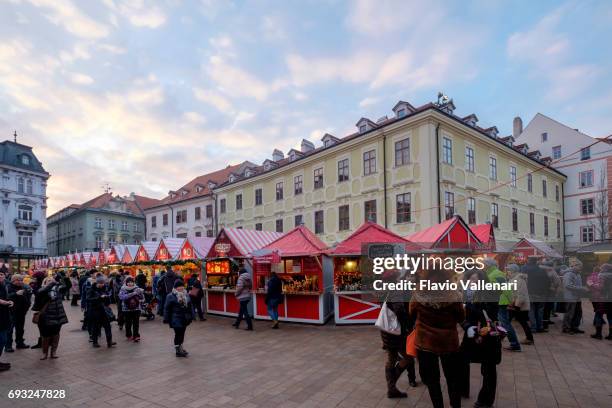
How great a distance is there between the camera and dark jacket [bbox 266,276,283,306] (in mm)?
11195

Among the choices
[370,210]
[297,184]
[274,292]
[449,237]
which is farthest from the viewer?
[297,184]

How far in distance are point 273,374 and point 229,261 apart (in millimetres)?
9436

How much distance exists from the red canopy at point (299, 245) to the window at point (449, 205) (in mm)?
10101

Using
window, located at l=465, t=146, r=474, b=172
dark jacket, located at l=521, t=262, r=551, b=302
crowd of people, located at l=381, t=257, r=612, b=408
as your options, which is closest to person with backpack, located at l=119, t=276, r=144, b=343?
crowd of people, located at l=381, t=257, r=612, b=408

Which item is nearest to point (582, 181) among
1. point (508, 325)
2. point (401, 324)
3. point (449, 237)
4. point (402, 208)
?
point (402, 208)

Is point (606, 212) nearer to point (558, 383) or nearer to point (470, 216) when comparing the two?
point (470, 216)

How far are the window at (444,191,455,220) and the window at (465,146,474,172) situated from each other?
2.66 metres

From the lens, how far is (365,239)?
11398 mm

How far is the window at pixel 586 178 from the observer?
31.3 meters

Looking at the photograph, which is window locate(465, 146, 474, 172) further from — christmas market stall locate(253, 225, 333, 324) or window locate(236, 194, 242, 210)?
window locate(236, 194, 242, 210)

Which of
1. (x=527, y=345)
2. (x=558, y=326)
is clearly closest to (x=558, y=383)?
(x=527, y=345)

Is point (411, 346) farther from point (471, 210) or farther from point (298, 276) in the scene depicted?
point (471, 210)

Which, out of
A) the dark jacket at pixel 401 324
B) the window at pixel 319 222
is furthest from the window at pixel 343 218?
the dark jacket at pixel 401 324

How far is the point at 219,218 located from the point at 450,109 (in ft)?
73.9
